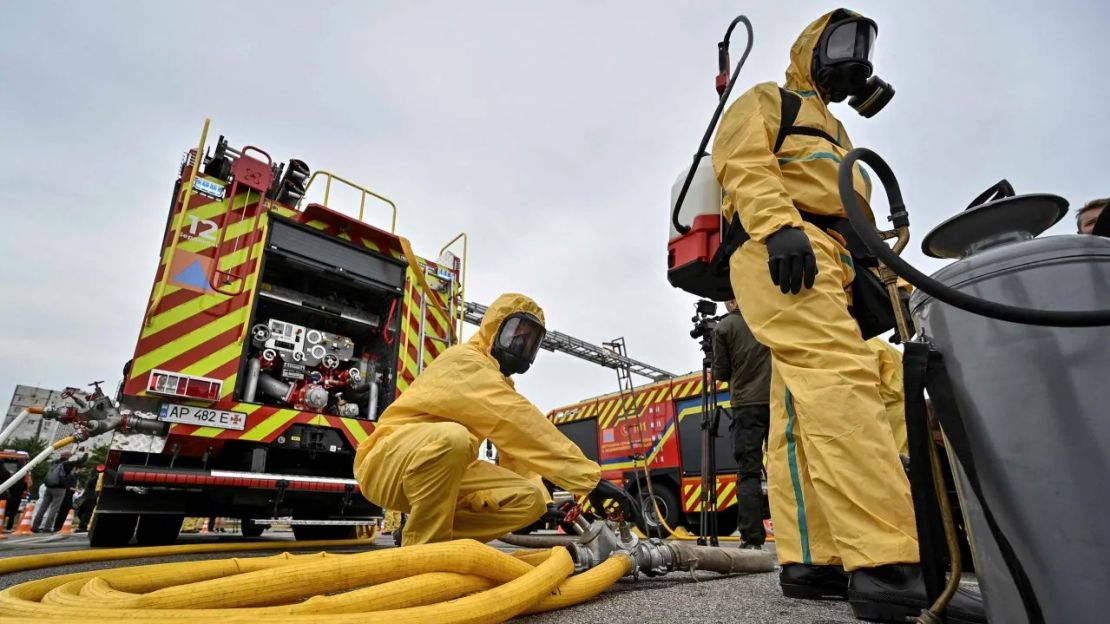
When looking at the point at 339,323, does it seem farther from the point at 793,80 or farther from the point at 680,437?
the point at 680,437

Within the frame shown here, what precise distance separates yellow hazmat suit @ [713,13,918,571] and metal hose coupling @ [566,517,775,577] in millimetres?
508

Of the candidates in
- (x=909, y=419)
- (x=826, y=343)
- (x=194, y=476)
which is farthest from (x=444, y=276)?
(x=909, y=419)

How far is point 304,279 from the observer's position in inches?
174

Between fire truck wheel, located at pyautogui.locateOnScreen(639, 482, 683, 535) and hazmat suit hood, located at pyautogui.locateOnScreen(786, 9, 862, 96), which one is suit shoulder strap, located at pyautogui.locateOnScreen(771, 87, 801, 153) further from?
fire truck wheel, located at pyautogui.locateOnScreen(639, 482, 683, 535)

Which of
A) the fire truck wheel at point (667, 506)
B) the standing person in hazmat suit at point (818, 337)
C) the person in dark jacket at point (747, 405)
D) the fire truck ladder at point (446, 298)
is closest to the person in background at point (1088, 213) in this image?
the standing person in hazmat suit at point (818, 337)

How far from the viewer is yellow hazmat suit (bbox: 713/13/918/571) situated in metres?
1.31

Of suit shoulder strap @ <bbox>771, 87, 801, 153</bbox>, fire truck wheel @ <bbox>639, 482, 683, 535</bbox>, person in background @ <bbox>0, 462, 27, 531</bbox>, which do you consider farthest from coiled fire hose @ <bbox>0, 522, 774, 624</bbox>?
person in background @ <bbox>0, 462, 27, 531</bbox>

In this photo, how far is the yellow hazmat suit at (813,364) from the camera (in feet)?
4.29

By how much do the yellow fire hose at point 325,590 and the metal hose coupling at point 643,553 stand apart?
12.6 inches

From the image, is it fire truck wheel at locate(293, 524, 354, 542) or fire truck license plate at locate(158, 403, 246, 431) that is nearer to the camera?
fire truck license plate at locate(158, 403, 246, 431)

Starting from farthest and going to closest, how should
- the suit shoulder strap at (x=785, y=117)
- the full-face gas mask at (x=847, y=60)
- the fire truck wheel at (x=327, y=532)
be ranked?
the fire truck wheel at (x=327, y=532) → the full-face gas mask at (x=847, y=60) → the suit shoulder strap at (x=785, y=117)

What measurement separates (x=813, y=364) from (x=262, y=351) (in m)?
3.61

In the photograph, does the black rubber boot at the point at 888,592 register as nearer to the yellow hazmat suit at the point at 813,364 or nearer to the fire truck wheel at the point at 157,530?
the yellow hazmat suit at the point at 813,364

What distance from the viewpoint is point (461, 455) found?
7.02 feet
